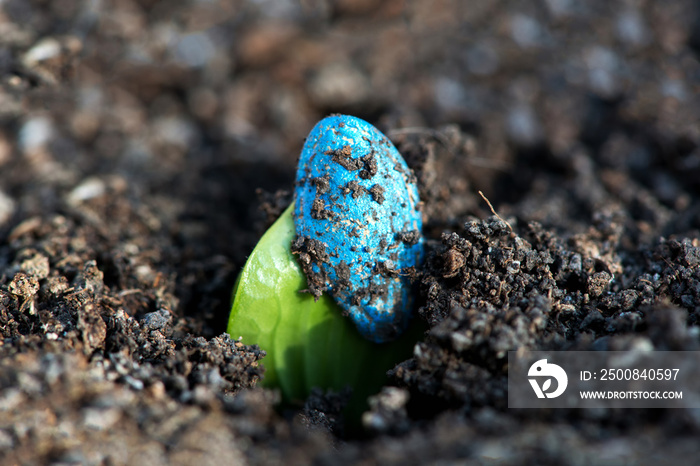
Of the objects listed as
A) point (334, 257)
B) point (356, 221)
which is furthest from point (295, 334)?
point (356, 221)

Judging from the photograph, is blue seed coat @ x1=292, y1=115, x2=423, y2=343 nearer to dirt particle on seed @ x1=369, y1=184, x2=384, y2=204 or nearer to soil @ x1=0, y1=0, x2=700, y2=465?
dirt particle on seed @ x1=369, y1=184, x2=384, y2=204

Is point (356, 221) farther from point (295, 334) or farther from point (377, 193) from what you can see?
point (295, 334)

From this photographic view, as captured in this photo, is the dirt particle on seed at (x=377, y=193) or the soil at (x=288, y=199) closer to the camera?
the soil at (x=288, y=199)

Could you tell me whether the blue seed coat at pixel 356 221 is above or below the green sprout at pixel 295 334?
above

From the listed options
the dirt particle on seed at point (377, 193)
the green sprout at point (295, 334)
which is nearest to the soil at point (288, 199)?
the green sprout at point (295, 334)

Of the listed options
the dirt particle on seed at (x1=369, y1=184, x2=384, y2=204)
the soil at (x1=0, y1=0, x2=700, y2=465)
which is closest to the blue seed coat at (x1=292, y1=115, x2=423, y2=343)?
the dirt particle on seed at (x1=369, y1=184, x2=384, y2=204)

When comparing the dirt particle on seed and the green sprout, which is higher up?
the dirt particle on seed

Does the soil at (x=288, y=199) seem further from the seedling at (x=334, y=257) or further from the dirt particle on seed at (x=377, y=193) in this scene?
the dirt particle on seed at (x=377, y=193)
